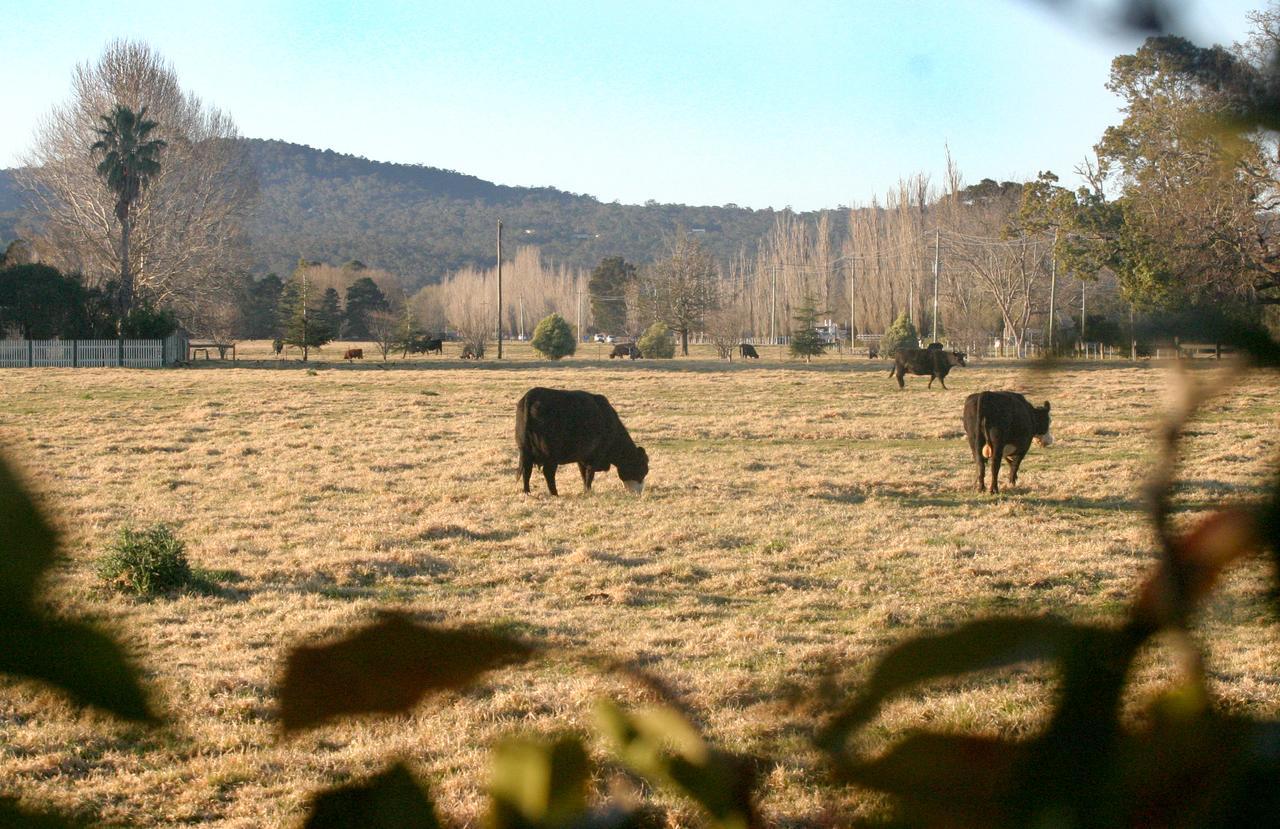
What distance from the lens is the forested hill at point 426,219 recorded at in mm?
46875

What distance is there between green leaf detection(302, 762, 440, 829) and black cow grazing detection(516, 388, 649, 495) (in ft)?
28.2

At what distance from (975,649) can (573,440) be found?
889 cm

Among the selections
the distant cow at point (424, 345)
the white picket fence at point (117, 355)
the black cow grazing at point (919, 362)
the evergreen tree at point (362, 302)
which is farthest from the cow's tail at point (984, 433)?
the evergreen tree at point (362, 302)

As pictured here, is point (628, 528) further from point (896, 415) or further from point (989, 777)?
point (896, 415)

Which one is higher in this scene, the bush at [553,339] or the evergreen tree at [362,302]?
the evergreen tree at [362,302]

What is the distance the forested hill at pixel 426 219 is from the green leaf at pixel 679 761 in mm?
39243

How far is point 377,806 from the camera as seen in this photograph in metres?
0.30

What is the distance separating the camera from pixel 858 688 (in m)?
0.33

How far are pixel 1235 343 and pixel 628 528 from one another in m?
6.88

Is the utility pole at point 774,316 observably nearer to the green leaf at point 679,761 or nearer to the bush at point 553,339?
the bush at point 553,339

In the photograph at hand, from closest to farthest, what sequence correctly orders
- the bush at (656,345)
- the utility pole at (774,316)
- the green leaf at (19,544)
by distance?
the green leaf at (19,544), the bush at (656,345), the utility pole at (774,316)

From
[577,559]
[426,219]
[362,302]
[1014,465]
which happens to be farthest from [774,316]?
[577,559]

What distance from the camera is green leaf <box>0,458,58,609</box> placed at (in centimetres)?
26

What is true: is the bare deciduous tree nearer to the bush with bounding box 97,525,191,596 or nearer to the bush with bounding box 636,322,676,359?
the bush with bounding box 636,322,676,359
